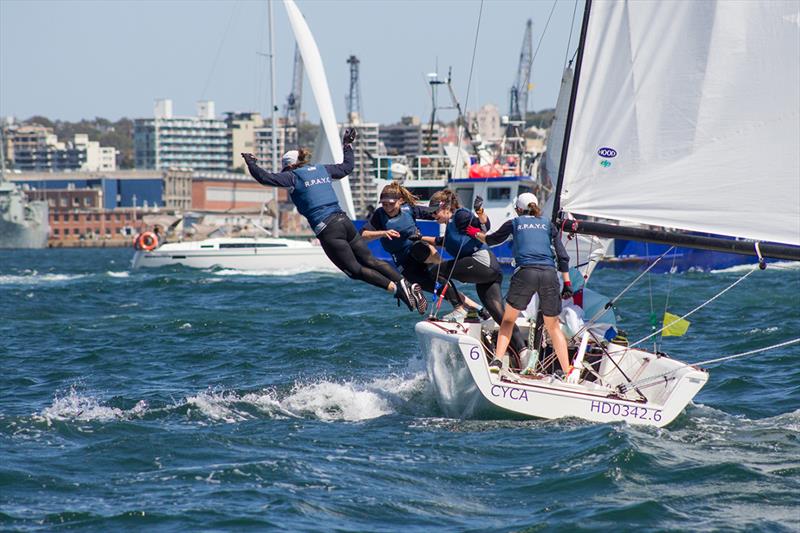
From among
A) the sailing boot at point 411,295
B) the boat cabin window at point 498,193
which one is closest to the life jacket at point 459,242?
the sailing boot at point 411,295

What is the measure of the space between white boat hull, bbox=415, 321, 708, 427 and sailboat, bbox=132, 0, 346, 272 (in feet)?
108

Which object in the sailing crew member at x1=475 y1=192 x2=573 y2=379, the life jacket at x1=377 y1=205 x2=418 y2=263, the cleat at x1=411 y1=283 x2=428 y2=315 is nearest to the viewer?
the sailing crew member at x1=475 y1=192 x2=573 y2=379

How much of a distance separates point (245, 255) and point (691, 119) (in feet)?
119

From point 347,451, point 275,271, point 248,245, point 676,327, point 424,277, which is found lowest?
point 275,271

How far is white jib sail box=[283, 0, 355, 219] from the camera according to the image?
44312 millimetres

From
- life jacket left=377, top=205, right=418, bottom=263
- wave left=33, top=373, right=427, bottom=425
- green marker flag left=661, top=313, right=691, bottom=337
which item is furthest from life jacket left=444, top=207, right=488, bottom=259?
green marker flag left=661, top=313, right=691, bottom=337

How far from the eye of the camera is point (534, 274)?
37.1 feet

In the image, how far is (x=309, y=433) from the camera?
36.3ft

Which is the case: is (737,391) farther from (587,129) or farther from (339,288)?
(339,288)

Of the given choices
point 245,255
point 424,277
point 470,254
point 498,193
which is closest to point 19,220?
point 245,255

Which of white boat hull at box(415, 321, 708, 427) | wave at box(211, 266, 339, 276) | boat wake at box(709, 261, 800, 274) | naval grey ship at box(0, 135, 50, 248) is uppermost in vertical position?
white boat hull at box(415, 321, 708, 427)

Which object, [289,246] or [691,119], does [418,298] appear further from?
[289,246]

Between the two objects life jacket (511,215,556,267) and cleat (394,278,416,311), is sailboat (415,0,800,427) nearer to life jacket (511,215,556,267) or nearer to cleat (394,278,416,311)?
life jacket (511,215,556,267)

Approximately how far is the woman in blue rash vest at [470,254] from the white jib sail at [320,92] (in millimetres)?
31243
